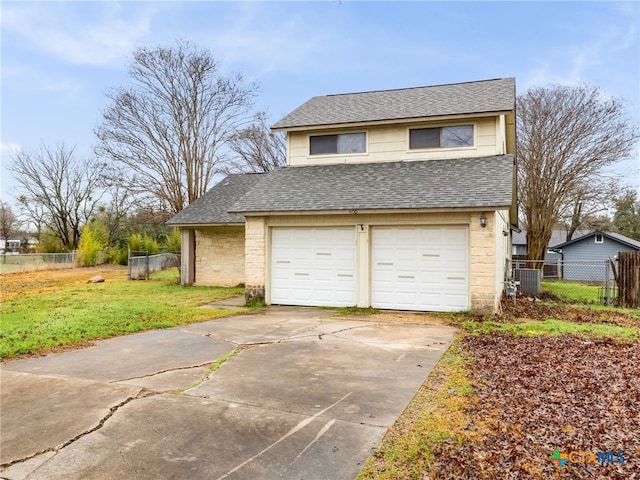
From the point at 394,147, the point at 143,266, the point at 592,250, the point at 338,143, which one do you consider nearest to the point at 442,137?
the point at 394,147

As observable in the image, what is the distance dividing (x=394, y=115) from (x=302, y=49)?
23.2 ft

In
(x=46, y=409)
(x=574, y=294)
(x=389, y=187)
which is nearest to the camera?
(x=46, y=409)

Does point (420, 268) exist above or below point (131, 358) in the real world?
above

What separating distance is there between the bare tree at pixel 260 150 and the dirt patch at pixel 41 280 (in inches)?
502

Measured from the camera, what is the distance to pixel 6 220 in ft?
153

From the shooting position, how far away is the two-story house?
10.5 m

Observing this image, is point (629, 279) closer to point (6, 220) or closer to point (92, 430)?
point (92, 430)

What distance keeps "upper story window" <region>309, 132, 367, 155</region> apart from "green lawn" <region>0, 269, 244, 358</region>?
18.8ft

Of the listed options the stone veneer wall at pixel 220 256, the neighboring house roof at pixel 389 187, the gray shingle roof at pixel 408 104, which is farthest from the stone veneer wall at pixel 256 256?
the stone veneer wall at pixel 220 256

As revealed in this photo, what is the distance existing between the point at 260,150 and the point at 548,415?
31867 mm

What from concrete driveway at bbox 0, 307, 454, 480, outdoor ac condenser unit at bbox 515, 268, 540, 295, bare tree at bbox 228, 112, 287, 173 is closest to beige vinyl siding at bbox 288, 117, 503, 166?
outdoor ac condenser unit at bbox 515, 268, 540, 295

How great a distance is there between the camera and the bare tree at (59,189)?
3338cm

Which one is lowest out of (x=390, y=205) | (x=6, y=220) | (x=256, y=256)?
(x=256, y=256)

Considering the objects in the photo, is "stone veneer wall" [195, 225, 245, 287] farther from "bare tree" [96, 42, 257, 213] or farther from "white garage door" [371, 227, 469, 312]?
"bare tree" [96, 42, 257, 213]
